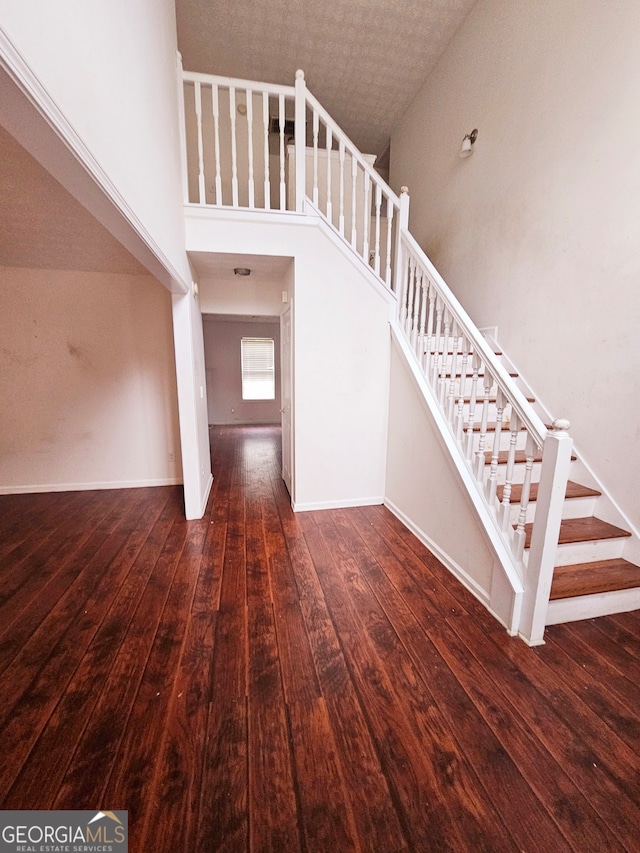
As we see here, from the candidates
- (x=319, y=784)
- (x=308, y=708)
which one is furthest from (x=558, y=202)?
(x=319, y=784)

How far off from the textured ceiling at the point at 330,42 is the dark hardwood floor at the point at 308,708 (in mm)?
4939

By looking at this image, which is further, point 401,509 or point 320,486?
point 320,486

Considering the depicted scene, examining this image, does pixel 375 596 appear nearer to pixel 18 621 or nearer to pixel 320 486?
pixel 320 486

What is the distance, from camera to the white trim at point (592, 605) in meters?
1.86

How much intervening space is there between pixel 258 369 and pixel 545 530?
7.16 meters

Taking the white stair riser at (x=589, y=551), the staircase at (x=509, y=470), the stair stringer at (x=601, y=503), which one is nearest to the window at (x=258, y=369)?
the staircase at (x=509, y=470)

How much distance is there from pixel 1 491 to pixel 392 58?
251 inches

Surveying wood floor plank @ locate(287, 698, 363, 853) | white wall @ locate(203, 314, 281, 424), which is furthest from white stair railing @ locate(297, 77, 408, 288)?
white wall @ locate(203, 314, 281, 424)

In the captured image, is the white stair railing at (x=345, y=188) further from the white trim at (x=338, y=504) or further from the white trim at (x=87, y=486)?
the white trim at (x=87, y=486)

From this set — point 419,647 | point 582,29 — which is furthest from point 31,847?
point 582,29

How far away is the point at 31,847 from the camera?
986mm

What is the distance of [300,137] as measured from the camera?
280 centimetres

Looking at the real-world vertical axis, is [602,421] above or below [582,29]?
below

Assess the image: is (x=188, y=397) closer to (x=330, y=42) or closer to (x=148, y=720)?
(x=148, y=720)
